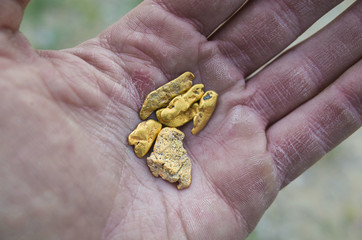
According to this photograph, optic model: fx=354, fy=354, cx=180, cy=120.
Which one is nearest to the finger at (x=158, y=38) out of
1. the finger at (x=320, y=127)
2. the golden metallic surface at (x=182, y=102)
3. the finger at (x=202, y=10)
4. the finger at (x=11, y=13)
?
the finger at (x=202, y=10)

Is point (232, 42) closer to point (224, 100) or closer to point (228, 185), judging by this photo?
point (224, 100)

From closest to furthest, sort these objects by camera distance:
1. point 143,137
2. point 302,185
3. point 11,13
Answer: point 11,13 → point 143,137 → point 302,185

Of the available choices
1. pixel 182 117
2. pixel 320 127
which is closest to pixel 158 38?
pixel 182 117

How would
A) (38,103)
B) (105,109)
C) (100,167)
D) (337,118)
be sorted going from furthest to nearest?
(337,118) < (105,109) < (100,167) < (38,103)

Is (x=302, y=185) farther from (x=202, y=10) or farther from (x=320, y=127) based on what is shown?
(x=202, y=10)

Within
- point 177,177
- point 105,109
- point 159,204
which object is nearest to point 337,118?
point 177,177

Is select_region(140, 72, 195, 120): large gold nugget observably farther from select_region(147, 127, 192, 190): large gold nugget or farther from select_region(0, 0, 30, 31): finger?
select_region(0, 0, 30, 31): finger

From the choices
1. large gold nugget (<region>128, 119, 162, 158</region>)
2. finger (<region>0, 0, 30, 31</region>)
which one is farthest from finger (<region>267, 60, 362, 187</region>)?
finger (<region>0, 0, 30, 31</region>)
